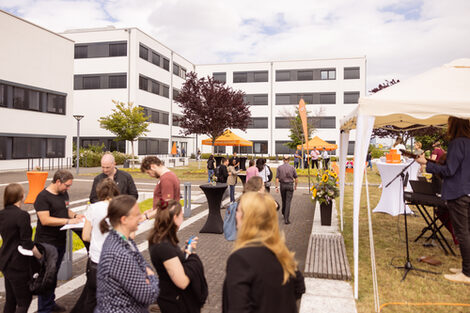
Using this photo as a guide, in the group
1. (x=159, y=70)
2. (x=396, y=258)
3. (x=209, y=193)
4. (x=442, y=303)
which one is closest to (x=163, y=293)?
(x=442, y=303)

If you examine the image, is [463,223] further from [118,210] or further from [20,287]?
[20,287]

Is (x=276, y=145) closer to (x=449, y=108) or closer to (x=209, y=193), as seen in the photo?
(x=209, y=193)

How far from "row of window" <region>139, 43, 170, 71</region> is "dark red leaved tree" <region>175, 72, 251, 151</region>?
1696cm

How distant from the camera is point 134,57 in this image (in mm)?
38219

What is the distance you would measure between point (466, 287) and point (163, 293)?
4292mm

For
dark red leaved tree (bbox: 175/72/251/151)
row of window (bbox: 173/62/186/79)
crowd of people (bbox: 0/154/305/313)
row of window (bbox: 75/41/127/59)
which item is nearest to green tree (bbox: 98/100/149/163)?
dark red leaved tree (bbox: 175/72/251/151)

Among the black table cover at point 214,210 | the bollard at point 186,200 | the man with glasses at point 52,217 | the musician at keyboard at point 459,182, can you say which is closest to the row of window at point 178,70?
the bollard at point 186,200

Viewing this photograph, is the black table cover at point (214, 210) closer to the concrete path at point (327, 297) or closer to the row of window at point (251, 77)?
the concrete path at point (327, 297)

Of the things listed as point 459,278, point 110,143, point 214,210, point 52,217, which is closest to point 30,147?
point 110,143

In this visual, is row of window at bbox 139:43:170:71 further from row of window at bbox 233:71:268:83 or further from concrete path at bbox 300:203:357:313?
concrete path at bbox 300:203:357:313

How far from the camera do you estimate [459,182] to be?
15.2ft

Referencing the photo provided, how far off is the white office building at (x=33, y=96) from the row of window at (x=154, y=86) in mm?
11766

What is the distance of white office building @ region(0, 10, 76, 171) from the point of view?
75.7ft

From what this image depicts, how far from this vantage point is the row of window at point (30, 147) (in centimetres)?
2316
